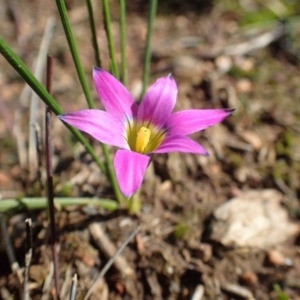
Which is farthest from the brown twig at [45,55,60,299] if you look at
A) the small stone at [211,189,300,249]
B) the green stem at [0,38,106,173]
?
the small stone at [211,189,300,249]

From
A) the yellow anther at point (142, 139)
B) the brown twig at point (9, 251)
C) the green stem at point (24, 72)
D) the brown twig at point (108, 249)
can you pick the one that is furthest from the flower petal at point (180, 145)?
the brown twig at point (9, 251)

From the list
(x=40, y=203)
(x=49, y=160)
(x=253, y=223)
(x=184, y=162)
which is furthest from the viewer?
(x=184, y=162)

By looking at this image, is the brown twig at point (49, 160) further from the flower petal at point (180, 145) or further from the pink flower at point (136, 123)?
the flower petal at point (180, 145)

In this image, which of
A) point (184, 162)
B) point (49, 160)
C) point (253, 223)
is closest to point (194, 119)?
point (49, 160)

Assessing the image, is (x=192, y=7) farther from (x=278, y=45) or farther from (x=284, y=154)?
(x=284, y=154)

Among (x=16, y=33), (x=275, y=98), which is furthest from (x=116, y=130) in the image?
(x=16, y=33)

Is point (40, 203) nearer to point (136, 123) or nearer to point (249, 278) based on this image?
point (136, 123)

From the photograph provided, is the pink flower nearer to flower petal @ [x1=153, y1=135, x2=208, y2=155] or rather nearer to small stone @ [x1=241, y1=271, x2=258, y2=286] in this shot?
flower petal @ [x1=153, y1=135, x2=208, y2=155]
